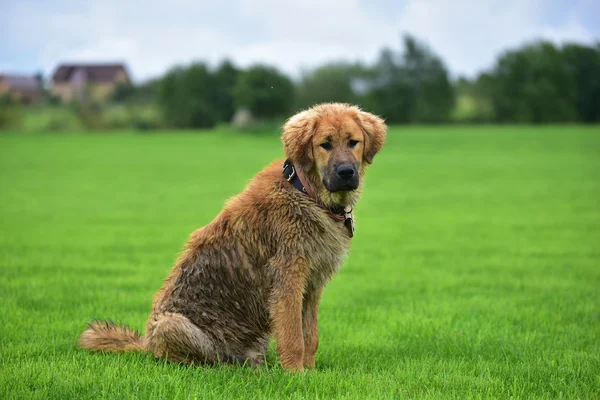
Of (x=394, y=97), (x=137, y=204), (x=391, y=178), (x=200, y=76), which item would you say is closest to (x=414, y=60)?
(x=394, y=97)

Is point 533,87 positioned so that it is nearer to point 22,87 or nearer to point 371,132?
point 22,87

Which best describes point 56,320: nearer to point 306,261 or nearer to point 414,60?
point 306,261

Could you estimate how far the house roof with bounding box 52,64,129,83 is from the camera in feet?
316

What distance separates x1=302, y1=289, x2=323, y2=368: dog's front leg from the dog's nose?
116 centimetres

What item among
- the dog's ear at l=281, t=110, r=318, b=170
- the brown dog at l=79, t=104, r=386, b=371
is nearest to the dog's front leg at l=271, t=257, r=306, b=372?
the brown dog at l=79, t=104, r=386, b=371

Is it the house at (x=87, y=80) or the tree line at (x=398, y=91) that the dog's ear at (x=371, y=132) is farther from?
the house at (x=87, y=80)

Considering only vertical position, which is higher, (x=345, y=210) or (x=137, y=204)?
(x=345, y=210)

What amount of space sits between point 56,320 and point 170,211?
548 inches

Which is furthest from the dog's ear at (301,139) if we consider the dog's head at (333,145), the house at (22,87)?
the house at (22,87)

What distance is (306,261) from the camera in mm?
5934

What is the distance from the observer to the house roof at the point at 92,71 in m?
96.2

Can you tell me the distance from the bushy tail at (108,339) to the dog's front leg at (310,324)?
158 centimetres

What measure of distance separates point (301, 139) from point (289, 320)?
166 centimetres

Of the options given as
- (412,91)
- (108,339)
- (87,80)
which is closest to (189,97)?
(87,80)
